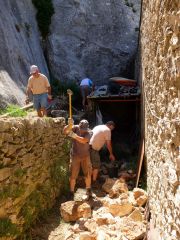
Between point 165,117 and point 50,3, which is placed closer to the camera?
point 165,117

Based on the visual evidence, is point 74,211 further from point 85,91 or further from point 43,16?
point 43,16

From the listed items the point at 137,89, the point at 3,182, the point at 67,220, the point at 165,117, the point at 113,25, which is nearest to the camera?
the point at 165,117

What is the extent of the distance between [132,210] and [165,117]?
11.8ft

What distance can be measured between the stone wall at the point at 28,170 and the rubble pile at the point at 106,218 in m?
0.56

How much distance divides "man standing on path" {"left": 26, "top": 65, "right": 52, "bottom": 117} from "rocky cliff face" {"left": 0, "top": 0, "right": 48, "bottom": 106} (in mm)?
2059

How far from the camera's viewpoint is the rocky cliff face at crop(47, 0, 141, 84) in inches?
733

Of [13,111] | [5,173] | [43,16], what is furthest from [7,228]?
[43,16]

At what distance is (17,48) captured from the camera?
1422 cm

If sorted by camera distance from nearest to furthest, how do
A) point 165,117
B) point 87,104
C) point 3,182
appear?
point 165,117 < point 3,182 < point 87,104

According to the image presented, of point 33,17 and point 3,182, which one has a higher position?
point 33,17

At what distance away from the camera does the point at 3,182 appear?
5.36 meters

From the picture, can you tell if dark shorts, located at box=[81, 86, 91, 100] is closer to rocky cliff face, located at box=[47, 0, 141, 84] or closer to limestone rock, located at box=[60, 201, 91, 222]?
rocky cliff face, located at box=[47, 0, 141, 84]

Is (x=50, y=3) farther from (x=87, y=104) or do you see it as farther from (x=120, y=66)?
(x=87, y=104)

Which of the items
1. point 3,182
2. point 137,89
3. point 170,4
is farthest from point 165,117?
point 137,89
